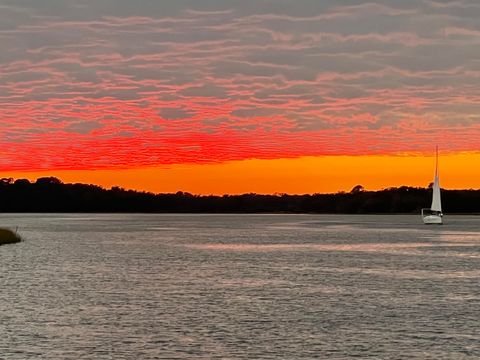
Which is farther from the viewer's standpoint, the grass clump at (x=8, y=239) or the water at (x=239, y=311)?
the grass clump at (x=8, y=239)

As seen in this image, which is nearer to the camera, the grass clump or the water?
the water

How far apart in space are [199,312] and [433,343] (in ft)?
56.5

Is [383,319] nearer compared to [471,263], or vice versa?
[383,319]

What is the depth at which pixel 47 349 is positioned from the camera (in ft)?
128

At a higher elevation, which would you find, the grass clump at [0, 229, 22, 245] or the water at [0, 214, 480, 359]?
the grass clump at [0, 229, 22, 245]

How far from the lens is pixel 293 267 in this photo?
93812 millimetres

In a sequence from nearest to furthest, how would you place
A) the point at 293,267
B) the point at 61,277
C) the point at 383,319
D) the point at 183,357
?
the point at 183,357 → the point at 383,319 → the point at 61,277 → the point at 293,267

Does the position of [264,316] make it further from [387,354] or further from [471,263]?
[471,263]

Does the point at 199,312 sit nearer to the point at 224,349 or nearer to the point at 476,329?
the point at 224,349

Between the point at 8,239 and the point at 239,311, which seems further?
the point at 8,239

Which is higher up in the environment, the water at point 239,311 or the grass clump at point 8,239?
the grass clump at point 8,239

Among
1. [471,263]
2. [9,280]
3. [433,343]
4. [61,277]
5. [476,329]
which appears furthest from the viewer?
[471,263]

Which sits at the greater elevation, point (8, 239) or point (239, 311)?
point (8, 239)

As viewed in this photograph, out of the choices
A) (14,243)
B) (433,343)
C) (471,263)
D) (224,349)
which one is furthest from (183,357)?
(14,243)
